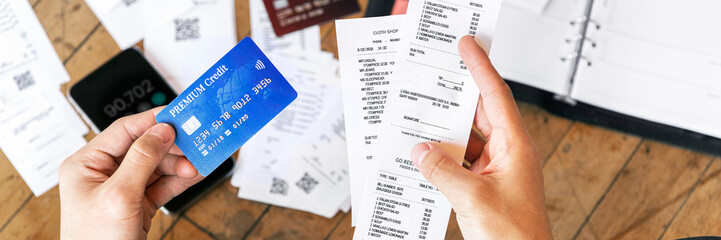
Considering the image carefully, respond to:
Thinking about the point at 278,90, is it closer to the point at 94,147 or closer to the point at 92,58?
the point at 94,147

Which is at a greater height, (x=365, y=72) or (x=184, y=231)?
(x=365, y=72)

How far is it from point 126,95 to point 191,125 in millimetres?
333

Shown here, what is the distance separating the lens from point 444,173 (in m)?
0.65

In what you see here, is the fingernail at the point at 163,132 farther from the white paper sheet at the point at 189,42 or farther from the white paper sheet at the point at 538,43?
the white paper sheet at the point at 538,43

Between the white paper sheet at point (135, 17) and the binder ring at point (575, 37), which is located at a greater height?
the white paper sheet at point (135, 17)

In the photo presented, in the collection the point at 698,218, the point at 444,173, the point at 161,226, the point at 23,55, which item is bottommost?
the point at 698,218

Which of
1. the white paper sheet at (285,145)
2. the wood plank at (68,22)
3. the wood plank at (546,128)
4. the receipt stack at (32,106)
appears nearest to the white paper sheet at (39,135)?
the receipt stack at (32,106)

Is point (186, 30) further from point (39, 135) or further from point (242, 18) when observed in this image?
point (39, 135)

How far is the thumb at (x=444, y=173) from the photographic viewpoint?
2.09 ft

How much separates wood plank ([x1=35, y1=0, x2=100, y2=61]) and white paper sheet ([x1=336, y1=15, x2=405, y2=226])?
0.58 metres

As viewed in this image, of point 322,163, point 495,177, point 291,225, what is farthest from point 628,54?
point 291,225

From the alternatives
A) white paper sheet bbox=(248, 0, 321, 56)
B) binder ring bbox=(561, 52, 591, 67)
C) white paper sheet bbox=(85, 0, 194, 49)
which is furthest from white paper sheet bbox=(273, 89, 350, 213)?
binder ring bbox=(561, 52, 591, 67)

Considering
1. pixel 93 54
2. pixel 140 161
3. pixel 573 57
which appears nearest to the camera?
pixel 140 161

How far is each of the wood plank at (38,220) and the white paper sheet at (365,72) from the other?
Answer: 63 cm
